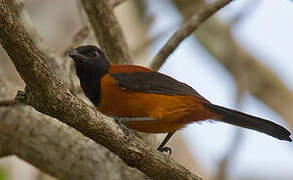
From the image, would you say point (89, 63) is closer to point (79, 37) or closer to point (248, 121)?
point (79, 37)

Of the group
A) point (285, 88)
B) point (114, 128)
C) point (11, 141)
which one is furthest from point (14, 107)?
point (285, 88)

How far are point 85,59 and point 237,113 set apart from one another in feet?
4.43

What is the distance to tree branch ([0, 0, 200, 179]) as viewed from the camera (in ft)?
9.52

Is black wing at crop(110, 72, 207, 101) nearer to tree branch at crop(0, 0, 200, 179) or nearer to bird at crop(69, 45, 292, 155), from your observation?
bird at crop(69, 45, 292, 155)

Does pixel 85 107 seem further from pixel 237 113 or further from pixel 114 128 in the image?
pixel 237 113

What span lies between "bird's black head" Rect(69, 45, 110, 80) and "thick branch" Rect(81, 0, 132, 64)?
34cm

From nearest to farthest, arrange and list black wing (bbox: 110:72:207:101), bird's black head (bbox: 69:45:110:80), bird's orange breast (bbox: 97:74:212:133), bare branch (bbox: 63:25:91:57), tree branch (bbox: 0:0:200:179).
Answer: tree branch (bbox: 0:0:200:179) < bird's orange breast (bbox: 97:74:212:133) < black wing (bbox: 110:72:207:101) < bird's black head (bbox: 69:45:110:80) < bare branch (bbox: 63:25:91:57)

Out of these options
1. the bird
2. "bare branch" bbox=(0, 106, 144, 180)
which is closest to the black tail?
the bird

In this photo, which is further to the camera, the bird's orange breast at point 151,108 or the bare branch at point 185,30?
the bare branch at point 185,30

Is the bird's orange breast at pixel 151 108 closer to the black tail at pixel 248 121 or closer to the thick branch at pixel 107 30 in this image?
the black tail at pixel 248 121

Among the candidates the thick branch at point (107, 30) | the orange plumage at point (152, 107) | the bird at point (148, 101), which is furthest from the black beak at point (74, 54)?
the thick branch at point (107, 30)

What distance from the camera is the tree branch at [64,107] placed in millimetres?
2900

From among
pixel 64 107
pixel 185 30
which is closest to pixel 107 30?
pixel 185 30

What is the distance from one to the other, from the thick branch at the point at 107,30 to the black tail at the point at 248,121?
1.17 metres
